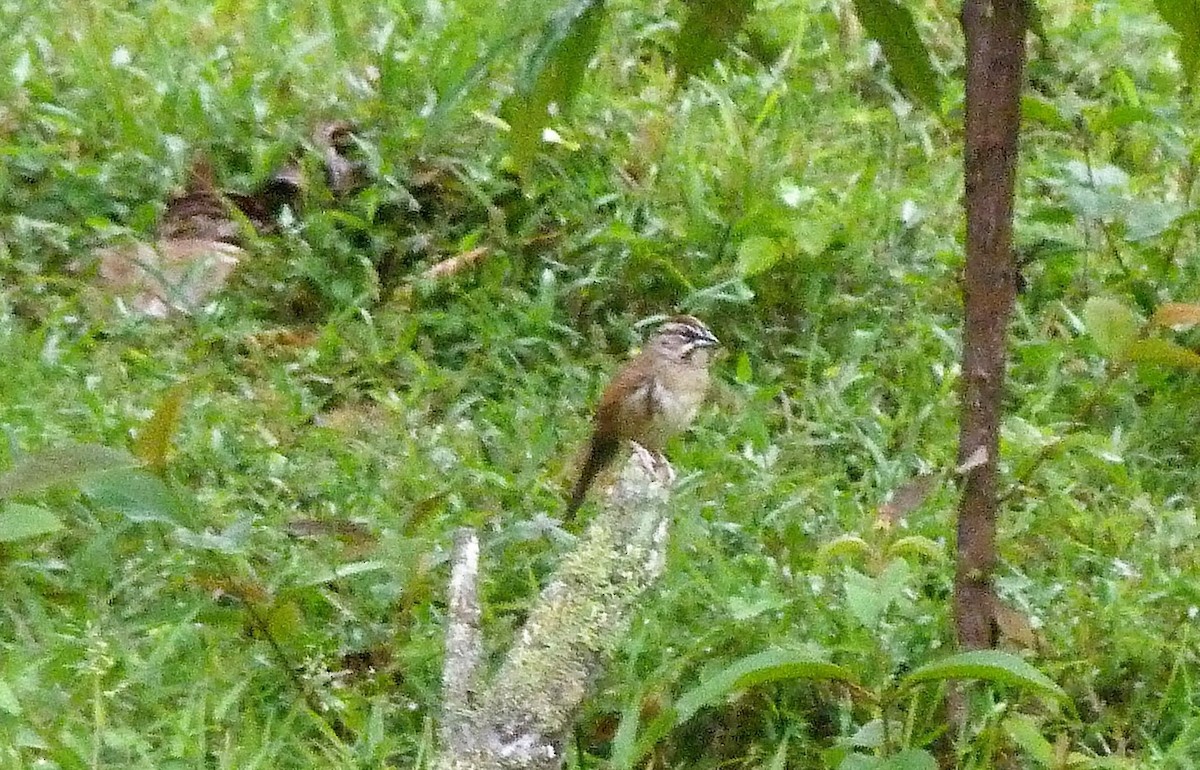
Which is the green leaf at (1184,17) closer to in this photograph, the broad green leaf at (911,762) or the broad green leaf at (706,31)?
the broad green leaf at (706,31)

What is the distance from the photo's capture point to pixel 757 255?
4469 millimetres

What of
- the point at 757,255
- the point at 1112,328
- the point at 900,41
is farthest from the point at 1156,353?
the point at 757,255

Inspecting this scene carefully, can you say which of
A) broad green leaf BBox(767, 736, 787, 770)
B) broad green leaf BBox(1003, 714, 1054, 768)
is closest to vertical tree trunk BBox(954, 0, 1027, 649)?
broad green leaf BBox(1003, 714, 1054, 768)

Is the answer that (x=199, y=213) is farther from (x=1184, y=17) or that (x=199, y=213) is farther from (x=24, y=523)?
(x=1184, y=17)

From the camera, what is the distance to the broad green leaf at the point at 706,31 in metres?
1.72

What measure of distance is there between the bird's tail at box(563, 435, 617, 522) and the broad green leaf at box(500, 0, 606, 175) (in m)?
2.19

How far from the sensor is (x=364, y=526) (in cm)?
332

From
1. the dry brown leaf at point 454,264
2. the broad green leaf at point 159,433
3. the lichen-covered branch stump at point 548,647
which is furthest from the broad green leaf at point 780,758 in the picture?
the dry brown leaf at point 454,264

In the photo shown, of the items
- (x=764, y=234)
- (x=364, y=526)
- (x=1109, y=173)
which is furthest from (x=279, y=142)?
(x=1109, y=173)

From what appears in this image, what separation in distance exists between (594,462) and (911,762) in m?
1.99

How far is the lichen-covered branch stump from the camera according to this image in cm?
217

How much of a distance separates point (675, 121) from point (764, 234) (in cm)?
85

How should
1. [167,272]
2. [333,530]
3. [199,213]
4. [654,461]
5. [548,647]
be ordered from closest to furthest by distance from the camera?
1. [548,647]
2. [333,530]
3. [654,461]
4. [167,272]
5. [199,213]

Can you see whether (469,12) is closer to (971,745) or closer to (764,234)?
(764,234)
